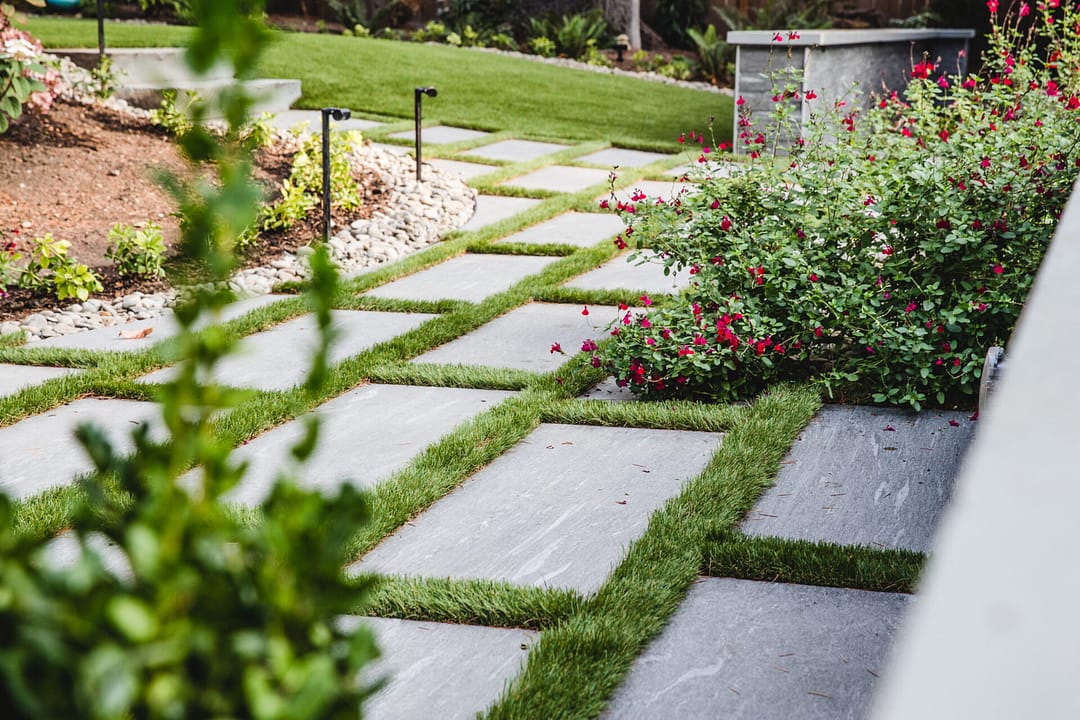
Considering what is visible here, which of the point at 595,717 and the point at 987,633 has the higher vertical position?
the point at 987,633

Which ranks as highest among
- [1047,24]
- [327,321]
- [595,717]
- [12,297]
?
[1047,24]

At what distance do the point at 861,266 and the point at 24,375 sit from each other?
3.13m

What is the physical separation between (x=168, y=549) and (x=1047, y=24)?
210 inches

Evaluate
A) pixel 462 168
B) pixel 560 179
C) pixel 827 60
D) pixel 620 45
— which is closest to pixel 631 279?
pixel 560 179

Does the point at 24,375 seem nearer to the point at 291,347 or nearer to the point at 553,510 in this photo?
the point at 291,347

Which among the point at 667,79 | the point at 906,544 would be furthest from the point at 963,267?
the point at 667,79

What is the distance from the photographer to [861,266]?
4230 millimetres

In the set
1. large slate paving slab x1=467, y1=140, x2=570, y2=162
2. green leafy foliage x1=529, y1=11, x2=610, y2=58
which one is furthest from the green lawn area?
green leafy foliage x1=529, y1=11, x2=610, y2=58

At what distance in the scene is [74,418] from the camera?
378cm

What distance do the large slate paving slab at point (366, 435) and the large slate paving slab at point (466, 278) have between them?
1.41 metres

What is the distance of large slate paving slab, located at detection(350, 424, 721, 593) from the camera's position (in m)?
2.75

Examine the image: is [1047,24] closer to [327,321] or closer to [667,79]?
[327,321]

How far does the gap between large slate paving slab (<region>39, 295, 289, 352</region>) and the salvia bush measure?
1.85m

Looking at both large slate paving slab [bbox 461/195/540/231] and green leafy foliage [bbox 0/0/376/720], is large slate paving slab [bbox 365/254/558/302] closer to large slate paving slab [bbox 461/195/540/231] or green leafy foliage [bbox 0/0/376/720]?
large slate paving slab [bbox 461/195/540/231]
